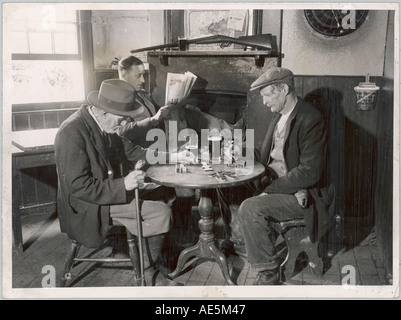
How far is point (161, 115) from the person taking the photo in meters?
4.00

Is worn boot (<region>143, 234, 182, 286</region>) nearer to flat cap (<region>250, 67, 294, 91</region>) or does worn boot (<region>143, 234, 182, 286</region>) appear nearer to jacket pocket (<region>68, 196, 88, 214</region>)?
jacket pocket (<region>68, 196, 88, 214</region>)

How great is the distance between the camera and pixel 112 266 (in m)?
3.65

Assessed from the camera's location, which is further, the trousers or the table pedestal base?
the table pedestal base

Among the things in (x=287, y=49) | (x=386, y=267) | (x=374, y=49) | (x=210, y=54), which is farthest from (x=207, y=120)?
(x=386, y=267)

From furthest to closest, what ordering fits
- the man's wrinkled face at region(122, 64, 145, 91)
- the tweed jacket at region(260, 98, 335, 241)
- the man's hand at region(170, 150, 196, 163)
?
the man's wrinkled face at region(122, 64, 145, 91) → the man's hand at region(170, 150, 196, 163) → the tweed jacket at region(260, 98, 335, 241)

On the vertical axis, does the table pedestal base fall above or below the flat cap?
below

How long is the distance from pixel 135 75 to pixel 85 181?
4.42ft

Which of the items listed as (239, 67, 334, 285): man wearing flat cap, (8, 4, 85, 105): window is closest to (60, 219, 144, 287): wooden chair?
(239, 67, 334, 285): man wearing flat cap

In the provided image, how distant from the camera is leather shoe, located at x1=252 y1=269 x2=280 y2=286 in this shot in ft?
10.9

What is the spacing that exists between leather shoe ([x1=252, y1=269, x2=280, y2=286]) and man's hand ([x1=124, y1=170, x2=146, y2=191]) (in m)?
1.20

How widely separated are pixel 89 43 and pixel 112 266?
2.12m

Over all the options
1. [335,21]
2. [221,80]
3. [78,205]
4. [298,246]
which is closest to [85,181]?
[78,205]

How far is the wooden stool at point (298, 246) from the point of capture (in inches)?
135

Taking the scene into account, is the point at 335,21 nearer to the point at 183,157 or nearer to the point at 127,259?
the point at 183,157
